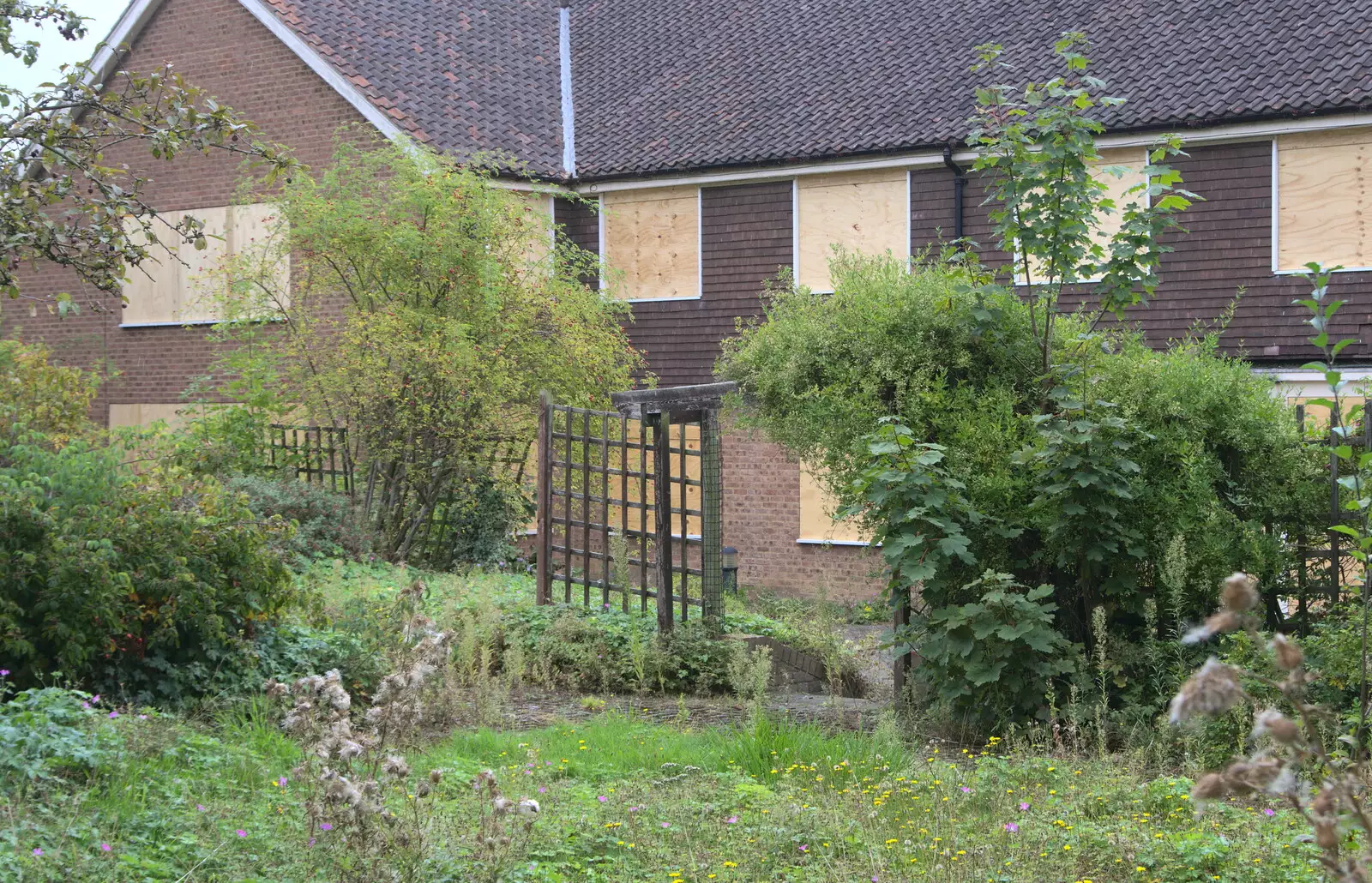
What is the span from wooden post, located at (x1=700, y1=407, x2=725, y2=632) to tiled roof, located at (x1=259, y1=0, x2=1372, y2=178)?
7137 millimetres

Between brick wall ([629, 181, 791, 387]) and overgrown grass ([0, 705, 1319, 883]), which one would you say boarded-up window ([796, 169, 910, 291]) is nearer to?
brick wall ([629, 181, 791, 387])

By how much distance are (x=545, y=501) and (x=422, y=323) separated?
167 inches

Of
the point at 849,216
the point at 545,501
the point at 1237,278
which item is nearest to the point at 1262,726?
the point at 545,501

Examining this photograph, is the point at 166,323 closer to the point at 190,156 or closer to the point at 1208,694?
the point at 190,156

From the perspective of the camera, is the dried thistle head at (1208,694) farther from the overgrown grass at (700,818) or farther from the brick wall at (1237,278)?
the brick wall at (1237,278)

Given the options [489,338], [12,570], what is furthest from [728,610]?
[12,570]

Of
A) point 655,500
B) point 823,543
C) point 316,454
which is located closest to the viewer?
point 655,500

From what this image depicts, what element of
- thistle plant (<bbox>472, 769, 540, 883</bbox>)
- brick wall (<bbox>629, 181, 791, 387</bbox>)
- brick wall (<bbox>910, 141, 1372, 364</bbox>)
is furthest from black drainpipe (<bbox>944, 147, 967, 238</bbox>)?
thistle plant (<bbox>472, 769, 540, 883</bbox>)

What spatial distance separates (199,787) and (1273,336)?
12.3 meters

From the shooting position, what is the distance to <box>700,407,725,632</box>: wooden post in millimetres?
9555

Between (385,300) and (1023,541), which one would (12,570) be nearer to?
(1023,541)

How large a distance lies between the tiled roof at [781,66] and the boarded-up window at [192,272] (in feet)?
8.54

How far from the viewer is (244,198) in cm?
1623

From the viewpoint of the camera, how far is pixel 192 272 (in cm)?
1894
